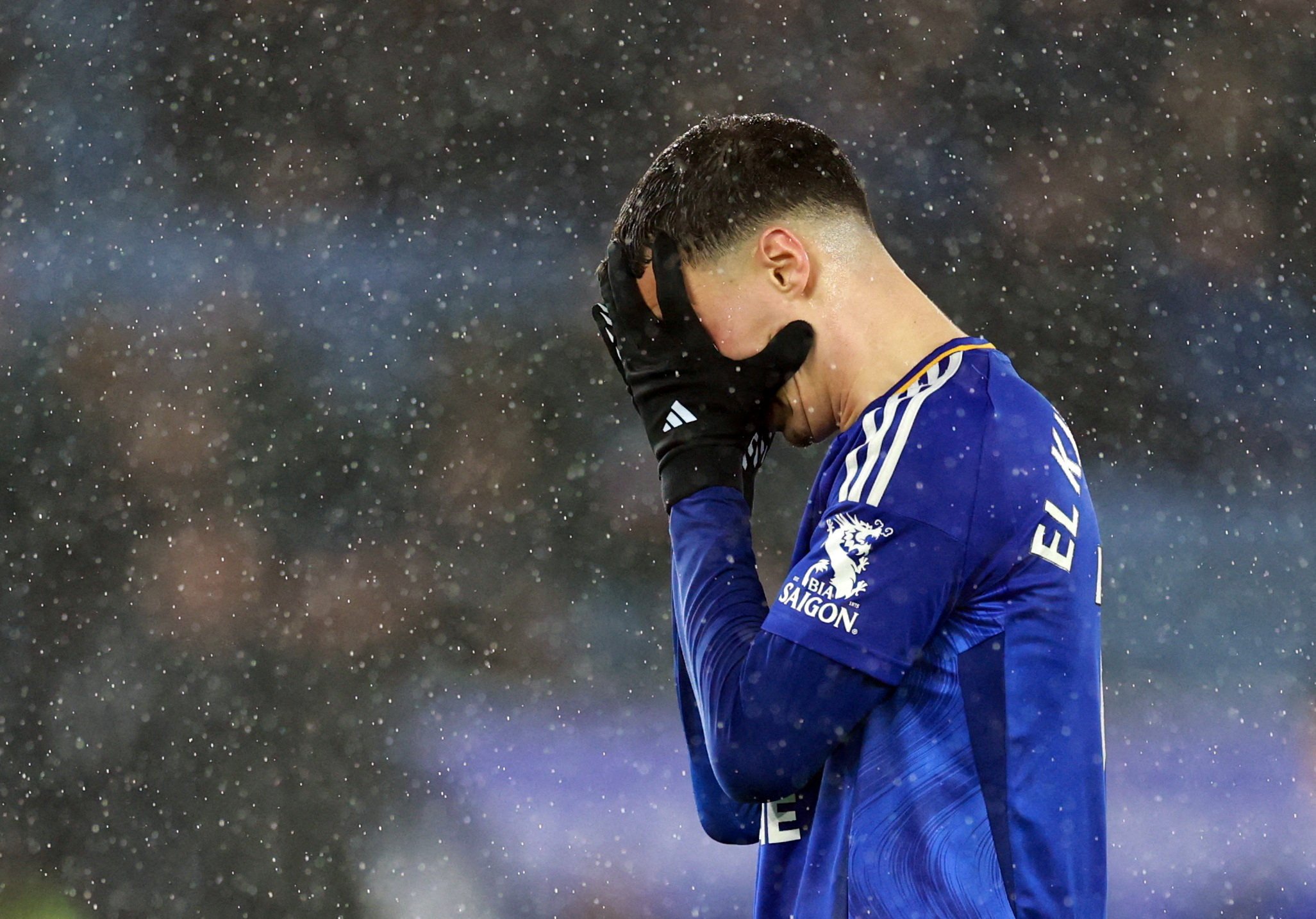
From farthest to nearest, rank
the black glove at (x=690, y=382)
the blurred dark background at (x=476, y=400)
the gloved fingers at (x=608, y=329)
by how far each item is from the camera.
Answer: the blurred dark background at (x=476, y=400), the gloved fingers at (x=608, y=329), the black glove at (x=690, y=382)

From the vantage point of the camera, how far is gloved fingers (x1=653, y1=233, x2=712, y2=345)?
1.43 metres

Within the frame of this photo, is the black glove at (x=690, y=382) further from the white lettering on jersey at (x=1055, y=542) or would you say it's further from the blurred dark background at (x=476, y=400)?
the blurred dark background at (x=476, y=400)

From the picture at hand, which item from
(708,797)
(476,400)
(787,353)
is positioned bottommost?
(476,400)

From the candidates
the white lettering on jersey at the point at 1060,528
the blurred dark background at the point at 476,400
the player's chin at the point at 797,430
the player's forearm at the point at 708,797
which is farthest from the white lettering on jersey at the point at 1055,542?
the blurred dark background at the point at 476,400

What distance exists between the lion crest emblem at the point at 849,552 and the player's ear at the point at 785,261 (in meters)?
0.33

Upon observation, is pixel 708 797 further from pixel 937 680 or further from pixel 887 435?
pixel 887 435

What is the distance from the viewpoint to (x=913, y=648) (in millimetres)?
1165

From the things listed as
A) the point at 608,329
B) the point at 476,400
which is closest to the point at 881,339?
the point at 608,329

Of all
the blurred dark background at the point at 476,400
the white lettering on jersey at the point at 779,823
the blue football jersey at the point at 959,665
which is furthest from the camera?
the blurred dark background at the point at 476,400

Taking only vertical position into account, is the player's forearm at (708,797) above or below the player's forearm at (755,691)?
below

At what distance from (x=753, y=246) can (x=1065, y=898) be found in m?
0.77

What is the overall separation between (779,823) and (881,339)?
53cm

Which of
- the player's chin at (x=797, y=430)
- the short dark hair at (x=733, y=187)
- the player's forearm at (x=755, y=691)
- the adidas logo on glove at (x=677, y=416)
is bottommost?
the player's forearm at (x=755, y=691)

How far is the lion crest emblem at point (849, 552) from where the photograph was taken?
3.86ft
